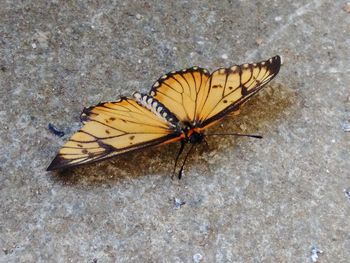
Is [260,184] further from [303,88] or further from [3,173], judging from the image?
[3,173]

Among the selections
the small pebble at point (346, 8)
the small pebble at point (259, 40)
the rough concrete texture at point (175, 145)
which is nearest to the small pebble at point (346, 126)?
the rough concrete texture at point (175, 145)

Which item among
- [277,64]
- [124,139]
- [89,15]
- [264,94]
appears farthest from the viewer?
[89,15]

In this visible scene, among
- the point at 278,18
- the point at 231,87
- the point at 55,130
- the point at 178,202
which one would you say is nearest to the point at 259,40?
the point at 278,18

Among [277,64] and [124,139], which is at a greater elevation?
[277,64]

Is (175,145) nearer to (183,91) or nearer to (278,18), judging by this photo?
(183,91)

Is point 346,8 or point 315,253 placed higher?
point 346,8

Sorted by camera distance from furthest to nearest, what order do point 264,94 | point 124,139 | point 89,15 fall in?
point 89,15 → point 264,94 → point 124,139

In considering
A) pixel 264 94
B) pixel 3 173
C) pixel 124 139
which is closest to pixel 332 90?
pixel 264 94
